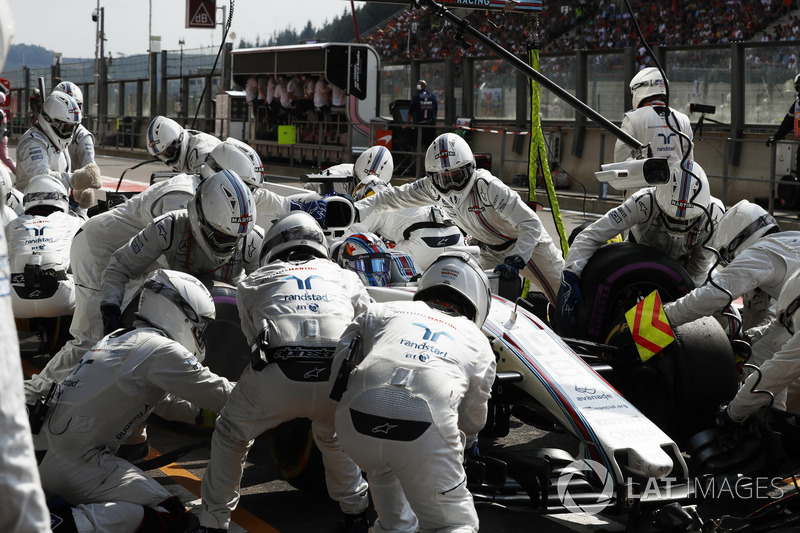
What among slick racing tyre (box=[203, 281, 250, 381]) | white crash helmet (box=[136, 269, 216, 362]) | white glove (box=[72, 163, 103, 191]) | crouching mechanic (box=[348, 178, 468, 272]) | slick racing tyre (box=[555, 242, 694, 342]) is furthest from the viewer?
white glove (box=[72, 163, 103, 191])

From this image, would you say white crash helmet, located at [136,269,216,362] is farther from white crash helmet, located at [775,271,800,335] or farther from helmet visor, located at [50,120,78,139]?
helmet visor, located at [50,120,78,139]

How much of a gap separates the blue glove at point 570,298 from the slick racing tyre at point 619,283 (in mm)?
27

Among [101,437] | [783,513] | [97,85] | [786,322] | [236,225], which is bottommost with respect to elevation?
[783,513]

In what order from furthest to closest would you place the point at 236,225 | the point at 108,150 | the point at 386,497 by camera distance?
1. the point at 108,150
2. the point at 236,225
3. the point at 386,497

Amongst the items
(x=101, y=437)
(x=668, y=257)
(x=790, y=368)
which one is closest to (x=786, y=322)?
(x=790, y=368)

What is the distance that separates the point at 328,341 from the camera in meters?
4.14

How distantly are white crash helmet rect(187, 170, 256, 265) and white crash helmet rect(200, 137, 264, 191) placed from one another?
1433 mm

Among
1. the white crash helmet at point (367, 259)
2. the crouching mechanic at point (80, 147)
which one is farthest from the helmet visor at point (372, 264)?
the crouching mechanic at point (80, 147)

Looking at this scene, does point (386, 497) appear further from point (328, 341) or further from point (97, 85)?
point (97, 85)

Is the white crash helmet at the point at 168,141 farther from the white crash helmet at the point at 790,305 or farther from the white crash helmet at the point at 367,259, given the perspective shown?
the white crash helmet at the point at 790,305

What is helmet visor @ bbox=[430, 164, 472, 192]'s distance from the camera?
768 cm

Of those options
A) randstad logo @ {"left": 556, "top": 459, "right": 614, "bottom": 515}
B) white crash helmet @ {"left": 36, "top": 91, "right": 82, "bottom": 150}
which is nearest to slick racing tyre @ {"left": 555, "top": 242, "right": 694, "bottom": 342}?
randstad logo @ {"left": 556, "top": 459, "right": 614, "bottom": 515}

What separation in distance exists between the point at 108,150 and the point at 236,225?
84.4 feet

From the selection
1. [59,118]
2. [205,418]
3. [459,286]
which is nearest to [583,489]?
[459,286]
